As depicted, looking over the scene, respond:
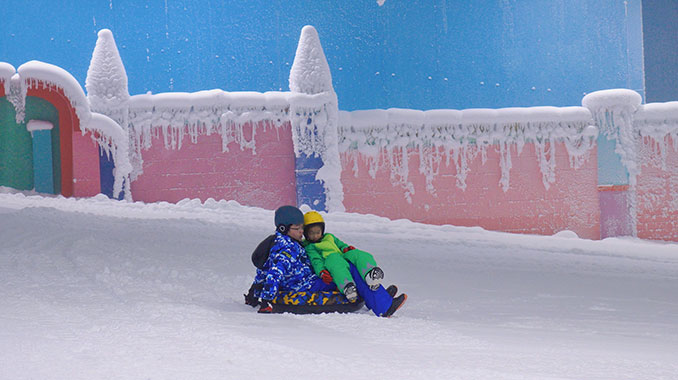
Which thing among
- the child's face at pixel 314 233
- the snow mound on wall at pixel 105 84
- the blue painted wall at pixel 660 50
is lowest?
the child's face at pixel 314 233

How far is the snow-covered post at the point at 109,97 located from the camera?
472 inches

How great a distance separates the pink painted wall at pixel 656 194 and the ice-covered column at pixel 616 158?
0.19m

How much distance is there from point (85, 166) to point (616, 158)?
10488mm

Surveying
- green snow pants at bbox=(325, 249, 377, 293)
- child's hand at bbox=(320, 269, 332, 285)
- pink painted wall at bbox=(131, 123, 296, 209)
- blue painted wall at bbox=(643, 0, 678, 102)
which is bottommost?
child's hand at bbox=(320, 269, 332, 285)

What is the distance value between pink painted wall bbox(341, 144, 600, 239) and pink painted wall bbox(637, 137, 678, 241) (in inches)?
38.4

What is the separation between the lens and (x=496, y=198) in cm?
1327

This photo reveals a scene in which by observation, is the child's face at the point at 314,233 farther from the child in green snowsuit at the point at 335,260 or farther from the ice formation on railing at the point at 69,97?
the ice formation on railing at the point at 69,97

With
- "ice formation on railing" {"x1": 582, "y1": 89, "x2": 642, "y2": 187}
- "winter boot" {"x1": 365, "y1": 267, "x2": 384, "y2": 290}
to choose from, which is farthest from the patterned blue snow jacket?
"ice formation on railing" {"x1": 582, "y1": 89, "x2": 642, "y2": 187}

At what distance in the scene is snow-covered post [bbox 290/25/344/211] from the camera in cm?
1245

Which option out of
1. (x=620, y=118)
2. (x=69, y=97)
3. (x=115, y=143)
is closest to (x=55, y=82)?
(x=69, y=97)

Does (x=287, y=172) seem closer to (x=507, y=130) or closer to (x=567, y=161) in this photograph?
(x=507, y=130)

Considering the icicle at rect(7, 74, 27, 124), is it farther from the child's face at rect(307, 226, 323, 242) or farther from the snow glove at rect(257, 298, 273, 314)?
the snow glove at rect(257, 298, 273, 314)

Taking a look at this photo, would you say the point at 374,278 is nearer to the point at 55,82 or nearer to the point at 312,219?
the point at 312,219

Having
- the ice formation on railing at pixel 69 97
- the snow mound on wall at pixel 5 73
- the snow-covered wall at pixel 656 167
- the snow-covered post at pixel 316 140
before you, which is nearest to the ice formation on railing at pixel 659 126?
the snow-covered wall at pixel 656 167
